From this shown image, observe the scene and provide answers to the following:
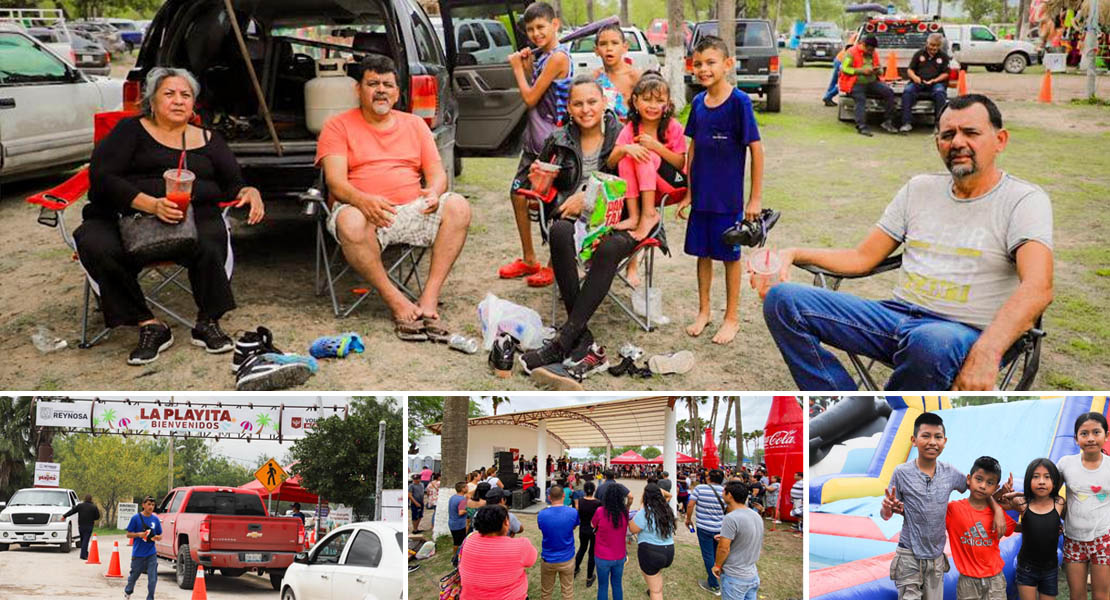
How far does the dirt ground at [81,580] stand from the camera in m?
3.13

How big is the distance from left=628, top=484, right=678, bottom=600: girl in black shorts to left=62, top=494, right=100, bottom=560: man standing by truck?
1793 mm

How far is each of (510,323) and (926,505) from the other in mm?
1956

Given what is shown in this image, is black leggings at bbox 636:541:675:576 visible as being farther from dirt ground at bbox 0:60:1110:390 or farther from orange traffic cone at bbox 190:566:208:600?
orange traffic cone at bbox 190:566:208:600

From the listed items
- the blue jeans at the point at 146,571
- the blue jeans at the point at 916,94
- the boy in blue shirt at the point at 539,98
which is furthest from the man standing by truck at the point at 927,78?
the blue jeans at the point at 146,571

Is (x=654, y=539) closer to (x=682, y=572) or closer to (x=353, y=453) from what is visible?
(x=682, y=572)

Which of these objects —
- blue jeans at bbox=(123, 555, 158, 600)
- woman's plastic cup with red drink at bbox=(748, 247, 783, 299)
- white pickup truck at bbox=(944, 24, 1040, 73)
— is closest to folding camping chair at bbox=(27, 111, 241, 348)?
blue jeans at bbox=(123, 555, 158, 600)

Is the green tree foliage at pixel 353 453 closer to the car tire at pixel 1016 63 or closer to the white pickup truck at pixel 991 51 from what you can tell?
the white pickup truck at pixel 991 51

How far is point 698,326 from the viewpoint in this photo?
471 cm

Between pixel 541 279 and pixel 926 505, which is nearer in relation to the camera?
pixel 926 505

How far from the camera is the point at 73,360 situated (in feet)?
14.1

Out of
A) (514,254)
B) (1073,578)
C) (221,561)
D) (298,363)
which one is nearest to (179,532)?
(221,561)

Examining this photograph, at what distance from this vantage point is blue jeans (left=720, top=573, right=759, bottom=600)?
10.1 ft

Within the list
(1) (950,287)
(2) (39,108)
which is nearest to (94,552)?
(1) (950,287)

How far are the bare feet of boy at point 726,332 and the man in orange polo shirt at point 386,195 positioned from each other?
1306 mm
